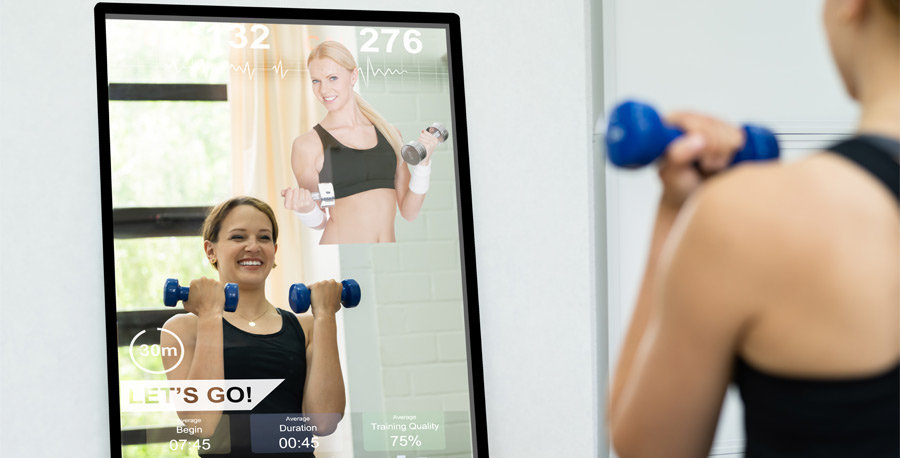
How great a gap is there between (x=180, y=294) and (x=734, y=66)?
147 cm

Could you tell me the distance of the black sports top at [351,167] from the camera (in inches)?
76.8

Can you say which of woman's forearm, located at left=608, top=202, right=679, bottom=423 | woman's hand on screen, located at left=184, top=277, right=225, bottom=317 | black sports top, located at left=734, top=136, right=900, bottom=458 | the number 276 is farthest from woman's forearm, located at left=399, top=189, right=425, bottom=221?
black sports top, located at left=734, top=136, right=900, bottom=458

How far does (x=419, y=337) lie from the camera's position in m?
1.98

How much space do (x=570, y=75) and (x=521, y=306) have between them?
0.62 meters

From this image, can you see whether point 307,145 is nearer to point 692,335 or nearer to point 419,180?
point 419,180

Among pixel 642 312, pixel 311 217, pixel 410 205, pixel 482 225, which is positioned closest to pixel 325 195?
pixel 311 217

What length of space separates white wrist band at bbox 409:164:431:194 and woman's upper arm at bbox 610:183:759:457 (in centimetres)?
133

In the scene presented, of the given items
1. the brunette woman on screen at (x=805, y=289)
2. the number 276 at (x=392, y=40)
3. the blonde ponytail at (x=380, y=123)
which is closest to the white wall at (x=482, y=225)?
the number 276 at (x=392, y=40)

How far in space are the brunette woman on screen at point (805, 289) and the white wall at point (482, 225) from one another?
1.46 metres

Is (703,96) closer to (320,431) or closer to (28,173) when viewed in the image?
(320,431)

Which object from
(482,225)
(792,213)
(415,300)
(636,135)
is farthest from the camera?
(482,225)

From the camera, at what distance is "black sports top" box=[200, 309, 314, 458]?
1879 mm

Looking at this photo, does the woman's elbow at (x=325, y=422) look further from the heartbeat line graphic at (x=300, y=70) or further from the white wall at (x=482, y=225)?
the heartbeat line graphic at (x=300, y=70)

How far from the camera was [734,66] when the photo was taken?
2061 mm
